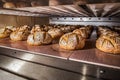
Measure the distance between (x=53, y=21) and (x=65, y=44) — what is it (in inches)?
62.4

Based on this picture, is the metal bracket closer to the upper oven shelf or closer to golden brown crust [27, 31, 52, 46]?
the upper oven shelf

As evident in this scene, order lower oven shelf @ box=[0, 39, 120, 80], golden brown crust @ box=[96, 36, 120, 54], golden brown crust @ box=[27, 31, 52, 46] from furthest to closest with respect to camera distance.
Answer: golden brown crust @ box=[27, 31, 52, 46] → golden brown crust @ box=[96, 36, 120, 54] → lower oven shelf @ box=[0, 39, 120, 80]

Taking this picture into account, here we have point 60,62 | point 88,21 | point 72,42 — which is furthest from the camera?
point 88,21

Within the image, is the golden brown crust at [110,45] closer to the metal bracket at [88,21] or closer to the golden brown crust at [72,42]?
the golden brown crust at [72,42]

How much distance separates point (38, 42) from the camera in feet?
3.28

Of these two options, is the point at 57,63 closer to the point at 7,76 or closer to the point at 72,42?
the point at 72,42

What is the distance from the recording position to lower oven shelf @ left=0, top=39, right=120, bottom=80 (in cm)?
61

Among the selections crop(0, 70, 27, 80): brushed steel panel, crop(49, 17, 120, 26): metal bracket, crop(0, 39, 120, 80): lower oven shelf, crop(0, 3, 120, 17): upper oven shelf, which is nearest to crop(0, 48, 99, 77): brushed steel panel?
crop(0, 39, 120, 80): lower oven shelf

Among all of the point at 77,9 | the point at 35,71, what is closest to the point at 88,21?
the point at 77,9

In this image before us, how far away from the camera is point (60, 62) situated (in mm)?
714

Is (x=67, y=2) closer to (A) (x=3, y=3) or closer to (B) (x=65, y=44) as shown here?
(B) (x=65, y=44)

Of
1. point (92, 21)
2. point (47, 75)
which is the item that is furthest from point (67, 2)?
point (92, 21)

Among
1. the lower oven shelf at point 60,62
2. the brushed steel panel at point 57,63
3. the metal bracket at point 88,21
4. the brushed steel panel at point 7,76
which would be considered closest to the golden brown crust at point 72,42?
the lower oven shelf at point 60,62

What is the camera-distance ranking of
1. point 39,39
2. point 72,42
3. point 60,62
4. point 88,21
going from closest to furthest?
point 60,62 → point 72,42 → point 39,39 → point 88,21
